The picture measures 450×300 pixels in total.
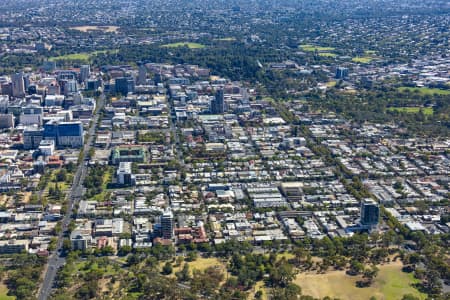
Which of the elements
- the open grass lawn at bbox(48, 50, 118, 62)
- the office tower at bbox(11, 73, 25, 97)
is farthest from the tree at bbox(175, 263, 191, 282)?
the open grass lawn at bbox(48, 50, 118, 62)

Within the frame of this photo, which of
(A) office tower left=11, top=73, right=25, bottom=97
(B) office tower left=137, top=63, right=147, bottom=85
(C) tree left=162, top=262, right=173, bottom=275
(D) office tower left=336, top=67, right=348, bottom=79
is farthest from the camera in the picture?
(D) office tower left=336, top=67, right=348, bottom=79

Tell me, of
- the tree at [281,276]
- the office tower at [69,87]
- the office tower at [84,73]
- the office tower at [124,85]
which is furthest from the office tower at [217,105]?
the tree at [281,276]

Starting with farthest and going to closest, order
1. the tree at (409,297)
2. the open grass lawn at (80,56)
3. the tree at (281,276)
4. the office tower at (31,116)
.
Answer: the open grass lawn at (80,56), the office tower at (31,116), the tree at (281,276), the tree at (409,297)

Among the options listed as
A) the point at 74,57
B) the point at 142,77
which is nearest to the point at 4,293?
the point at 142,77

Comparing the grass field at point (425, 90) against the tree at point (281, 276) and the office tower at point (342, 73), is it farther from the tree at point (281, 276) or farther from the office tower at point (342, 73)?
the tree at point (281, 276)

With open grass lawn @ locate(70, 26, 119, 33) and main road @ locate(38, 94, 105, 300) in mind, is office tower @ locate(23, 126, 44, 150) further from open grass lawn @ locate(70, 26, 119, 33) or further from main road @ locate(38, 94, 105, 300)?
open grass lawn @ locate(70, 26, 119, 33)

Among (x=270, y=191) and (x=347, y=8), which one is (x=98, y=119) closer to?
(x=270, y=191)

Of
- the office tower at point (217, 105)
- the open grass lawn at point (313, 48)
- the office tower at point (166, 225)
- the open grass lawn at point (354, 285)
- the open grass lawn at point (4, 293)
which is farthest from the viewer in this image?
the open grass lawn at point (313, 48)

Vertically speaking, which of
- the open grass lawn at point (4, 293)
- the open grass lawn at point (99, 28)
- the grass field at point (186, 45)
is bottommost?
the open grass lawn at point (4, 293)
